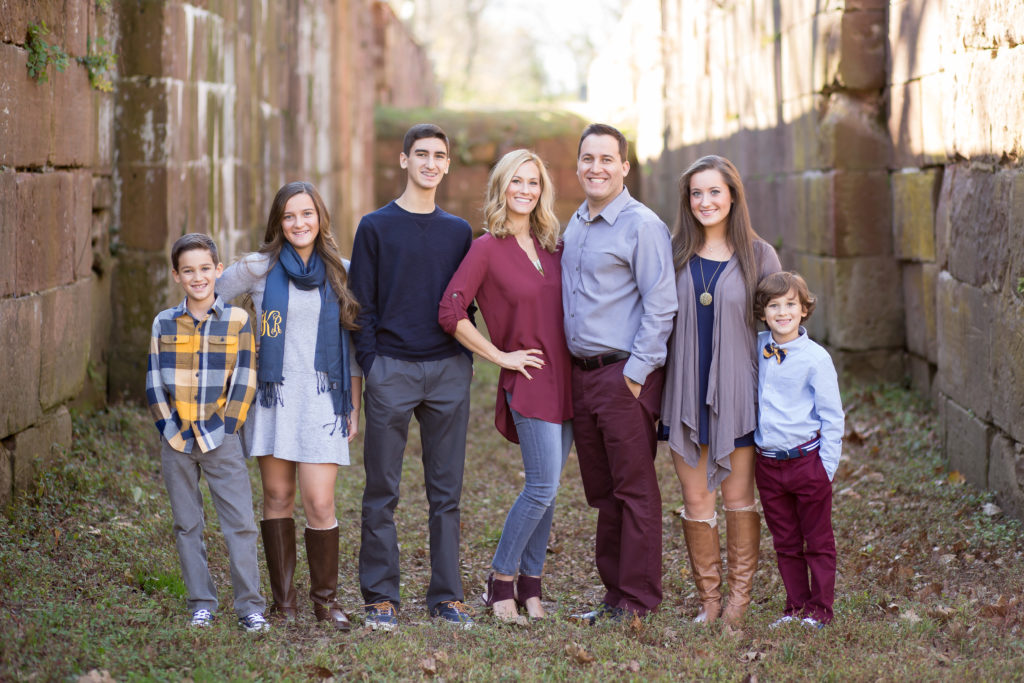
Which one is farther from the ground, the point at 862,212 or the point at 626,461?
the point at 862,212

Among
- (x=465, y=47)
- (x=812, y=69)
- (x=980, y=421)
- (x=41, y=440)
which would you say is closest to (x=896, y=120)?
(x=812, y=69)

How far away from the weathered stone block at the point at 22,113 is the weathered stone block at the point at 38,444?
1384mm

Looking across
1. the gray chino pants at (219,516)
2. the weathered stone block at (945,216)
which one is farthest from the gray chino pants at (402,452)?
the weathered stone block at (945,216)

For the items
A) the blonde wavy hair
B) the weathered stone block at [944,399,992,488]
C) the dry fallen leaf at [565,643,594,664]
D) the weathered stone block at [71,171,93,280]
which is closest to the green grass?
the dry fallen leaf at [565,643,594,664]

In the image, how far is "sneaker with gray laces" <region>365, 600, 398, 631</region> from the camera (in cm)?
465

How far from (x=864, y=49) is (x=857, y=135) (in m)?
0.69

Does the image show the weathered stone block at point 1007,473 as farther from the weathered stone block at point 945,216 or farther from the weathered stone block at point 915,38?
A: the weathered stone block at point 915,38

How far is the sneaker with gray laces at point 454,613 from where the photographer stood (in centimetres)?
469

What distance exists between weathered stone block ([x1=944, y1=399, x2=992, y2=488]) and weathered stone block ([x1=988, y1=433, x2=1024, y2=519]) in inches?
3.8

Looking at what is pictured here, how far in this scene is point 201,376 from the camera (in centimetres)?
455

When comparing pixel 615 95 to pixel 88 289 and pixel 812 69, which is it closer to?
pixel 812 69

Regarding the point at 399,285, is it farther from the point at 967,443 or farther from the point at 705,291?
the point at 967,443

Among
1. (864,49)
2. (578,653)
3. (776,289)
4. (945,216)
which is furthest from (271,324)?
(864,49)

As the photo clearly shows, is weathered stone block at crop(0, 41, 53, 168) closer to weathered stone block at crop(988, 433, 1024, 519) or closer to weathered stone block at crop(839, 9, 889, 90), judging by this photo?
weathered stone block at crop(988, 433, 1024, 519)
